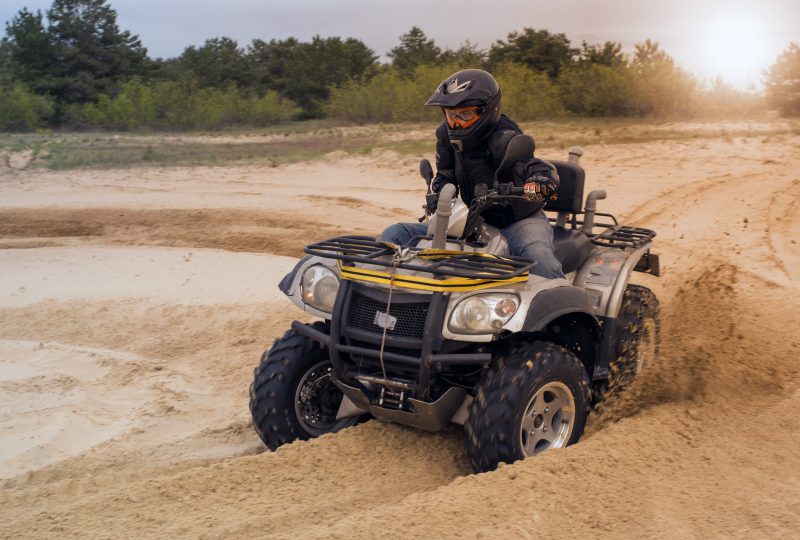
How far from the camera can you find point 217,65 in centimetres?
5497

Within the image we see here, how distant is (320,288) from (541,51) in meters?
38.2

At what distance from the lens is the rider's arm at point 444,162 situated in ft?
18.9

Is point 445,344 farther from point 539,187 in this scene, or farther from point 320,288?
point 539,187

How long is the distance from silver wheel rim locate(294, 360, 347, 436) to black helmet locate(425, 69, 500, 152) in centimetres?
156

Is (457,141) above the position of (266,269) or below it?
above

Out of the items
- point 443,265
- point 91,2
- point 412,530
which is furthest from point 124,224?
point 91,2

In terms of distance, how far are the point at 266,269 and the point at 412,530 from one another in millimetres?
7344

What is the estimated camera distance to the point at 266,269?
1081 centimetres

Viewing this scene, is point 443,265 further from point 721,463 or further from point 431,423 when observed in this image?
point 721,463

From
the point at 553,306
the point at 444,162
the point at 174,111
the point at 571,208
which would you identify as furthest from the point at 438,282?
the point at 174,111

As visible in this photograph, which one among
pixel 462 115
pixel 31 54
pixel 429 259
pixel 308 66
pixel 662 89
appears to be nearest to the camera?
pixel 429 259

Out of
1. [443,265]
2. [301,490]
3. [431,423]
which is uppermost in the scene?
[443,265]

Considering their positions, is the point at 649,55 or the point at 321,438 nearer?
the point at 321,438

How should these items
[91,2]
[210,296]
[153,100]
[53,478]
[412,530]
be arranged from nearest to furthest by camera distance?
[412,530]
[53,478]
[210,296]
[153,100]
[91,2]
